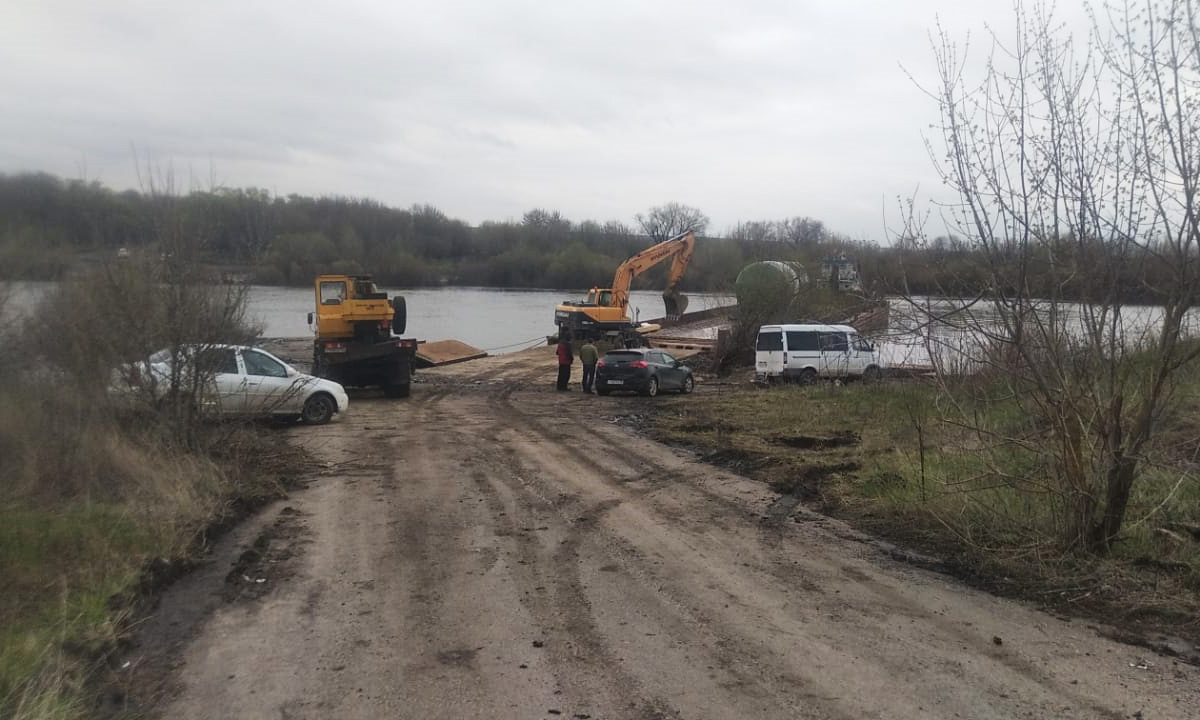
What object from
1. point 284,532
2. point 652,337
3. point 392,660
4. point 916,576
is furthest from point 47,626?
point 652,337

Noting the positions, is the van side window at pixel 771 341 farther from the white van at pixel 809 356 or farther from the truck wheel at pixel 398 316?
the truck wheel at pixel 398 316

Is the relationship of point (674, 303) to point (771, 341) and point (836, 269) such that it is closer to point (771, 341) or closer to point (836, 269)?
point (836, 269)

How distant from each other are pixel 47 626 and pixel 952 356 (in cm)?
804

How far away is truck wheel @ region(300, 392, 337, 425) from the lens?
56.0 ft

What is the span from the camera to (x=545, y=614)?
610cm

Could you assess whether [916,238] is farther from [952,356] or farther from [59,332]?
[59,332]

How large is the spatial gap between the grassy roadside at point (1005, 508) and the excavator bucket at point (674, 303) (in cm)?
3017

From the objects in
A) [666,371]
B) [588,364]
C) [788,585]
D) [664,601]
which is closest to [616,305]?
[588,364]

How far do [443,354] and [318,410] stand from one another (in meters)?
18.7

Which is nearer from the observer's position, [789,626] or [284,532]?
[789,626]

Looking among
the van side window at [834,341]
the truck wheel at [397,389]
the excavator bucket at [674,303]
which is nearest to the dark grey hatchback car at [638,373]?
the van side window at [834,341]

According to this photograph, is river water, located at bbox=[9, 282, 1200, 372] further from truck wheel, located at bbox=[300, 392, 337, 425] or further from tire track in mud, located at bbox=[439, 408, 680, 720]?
tire track in mud, located at bbox=[439, 408, 680, 720]

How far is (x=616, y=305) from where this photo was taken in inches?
1503

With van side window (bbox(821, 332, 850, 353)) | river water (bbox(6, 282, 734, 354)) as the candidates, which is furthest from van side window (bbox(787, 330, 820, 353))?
river water (bbox(6, 282, 734, 354))
